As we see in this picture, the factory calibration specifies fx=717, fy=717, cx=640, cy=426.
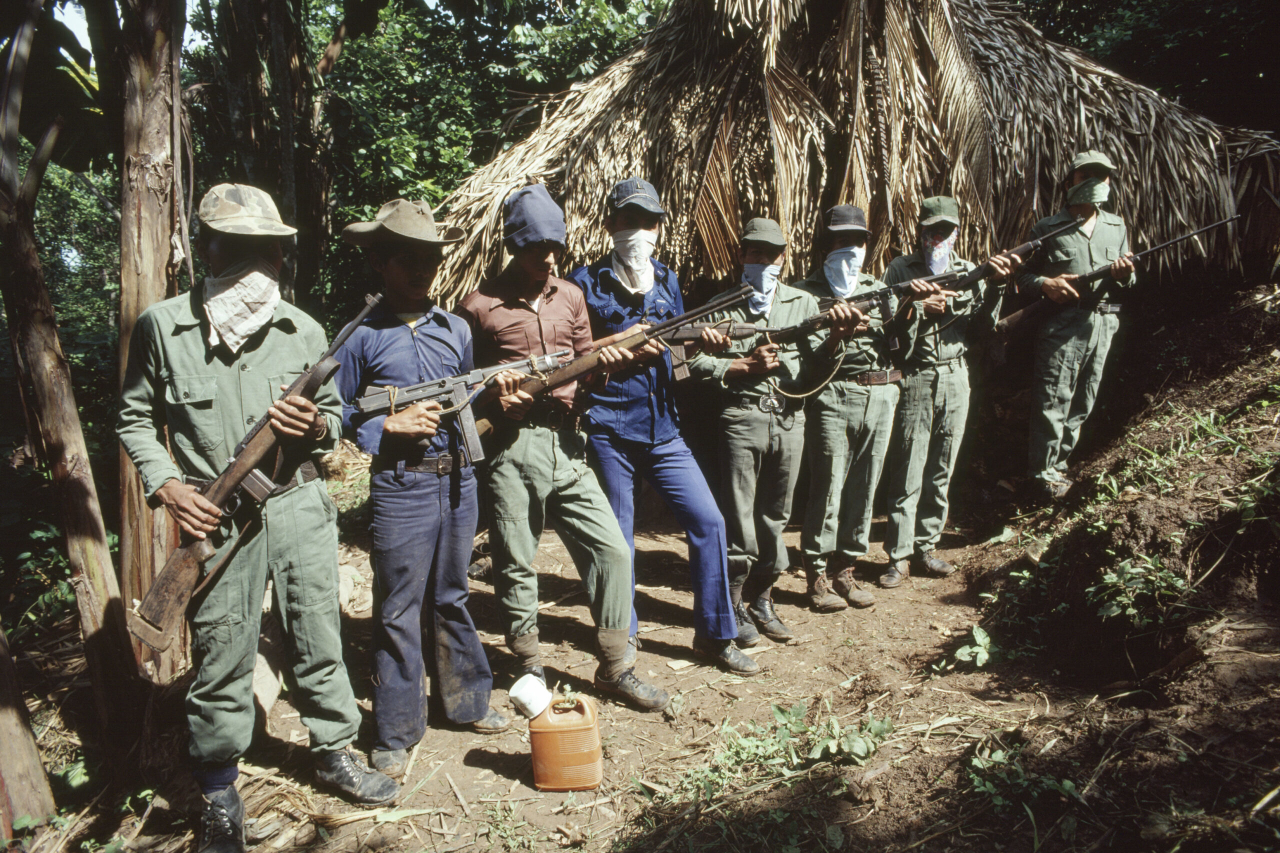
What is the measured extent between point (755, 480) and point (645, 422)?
0.80m

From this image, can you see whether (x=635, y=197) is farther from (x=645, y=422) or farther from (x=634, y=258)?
(x=645, y=422)

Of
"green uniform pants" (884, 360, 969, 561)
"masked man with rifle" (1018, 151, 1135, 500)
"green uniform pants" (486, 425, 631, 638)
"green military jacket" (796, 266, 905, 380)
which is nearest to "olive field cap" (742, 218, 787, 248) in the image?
"green military jacket" (796, 266, 905, 380)

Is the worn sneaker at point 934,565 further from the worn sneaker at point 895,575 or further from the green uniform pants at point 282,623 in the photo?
the green uniform pants at point 282,623

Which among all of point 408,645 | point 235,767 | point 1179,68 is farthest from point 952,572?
point 1179,68

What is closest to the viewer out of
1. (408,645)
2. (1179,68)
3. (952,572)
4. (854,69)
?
(408,645)

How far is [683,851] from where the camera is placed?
265cm

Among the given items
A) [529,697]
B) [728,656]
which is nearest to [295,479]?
[529,697]

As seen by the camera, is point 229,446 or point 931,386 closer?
point 229,446

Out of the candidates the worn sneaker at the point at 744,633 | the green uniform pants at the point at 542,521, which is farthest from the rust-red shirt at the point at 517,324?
the worn sneaker at the point at 744,633

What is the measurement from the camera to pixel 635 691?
11.8ft

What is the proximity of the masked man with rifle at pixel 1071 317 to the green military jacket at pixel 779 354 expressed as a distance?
2125 mm

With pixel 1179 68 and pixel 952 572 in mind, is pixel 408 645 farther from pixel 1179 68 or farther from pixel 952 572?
pixel 1179 68

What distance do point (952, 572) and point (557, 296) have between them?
344 centimetres

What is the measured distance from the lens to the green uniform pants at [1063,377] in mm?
5297
